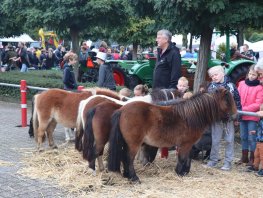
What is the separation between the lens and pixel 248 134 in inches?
298

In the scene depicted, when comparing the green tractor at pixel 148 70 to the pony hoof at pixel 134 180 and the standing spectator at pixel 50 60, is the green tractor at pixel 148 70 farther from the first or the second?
the standing spectator at pixel 50 60

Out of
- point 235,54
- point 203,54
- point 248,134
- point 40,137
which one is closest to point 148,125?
point 248,134

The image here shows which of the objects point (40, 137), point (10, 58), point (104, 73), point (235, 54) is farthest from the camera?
point (10, 58)

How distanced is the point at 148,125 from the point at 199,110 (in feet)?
2.62

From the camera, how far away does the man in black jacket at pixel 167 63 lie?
7359 mm

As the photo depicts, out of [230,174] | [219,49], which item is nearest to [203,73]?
[230,174]

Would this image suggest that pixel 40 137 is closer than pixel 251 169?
No

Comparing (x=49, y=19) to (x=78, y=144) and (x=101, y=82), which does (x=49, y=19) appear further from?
(x=78, y=144)

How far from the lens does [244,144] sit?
7.71m

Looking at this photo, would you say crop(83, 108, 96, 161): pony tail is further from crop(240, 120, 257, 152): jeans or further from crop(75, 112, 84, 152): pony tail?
crop(240, 120, 257, 152): jeans

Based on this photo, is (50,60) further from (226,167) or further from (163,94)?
(226,167)

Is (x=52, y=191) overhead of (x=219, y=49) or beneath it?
beneath

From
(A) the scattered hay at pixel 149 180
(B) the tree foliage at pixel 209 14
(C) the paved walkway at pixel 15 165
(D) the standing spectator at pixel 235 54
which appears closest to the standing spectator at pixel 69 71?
(C) the paved walkway at pixel 15 165

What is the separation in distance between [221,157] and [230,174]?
1.35 meters
